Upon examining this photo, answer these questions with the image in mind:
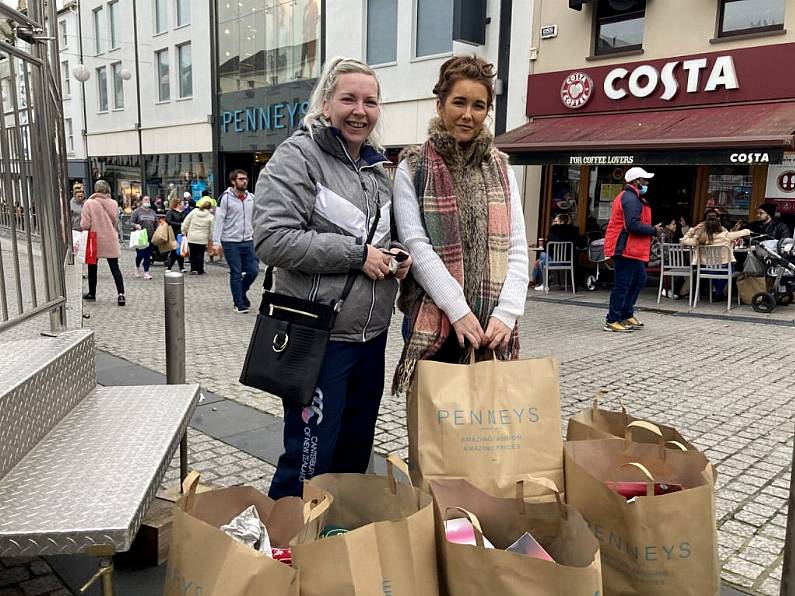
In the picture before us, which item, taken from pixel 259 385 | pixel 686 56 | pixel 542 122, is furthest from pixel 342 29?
pixel 259 385

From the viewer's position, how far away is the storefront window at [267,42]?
1827cm

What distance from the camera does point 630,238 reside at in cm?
743

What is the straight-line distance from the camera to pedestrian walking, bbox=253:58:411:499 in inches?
85.1

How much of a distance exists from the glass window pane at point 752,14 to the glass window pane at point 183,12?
18.3 m

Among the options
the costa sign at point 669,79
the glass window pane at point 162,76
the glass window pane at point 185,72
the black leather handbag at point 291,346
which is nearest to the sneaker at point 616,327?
the costa sign at point 669,79

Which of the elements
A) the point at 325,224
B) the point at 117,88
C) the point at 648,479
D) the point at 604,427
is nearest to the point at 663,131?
the point at 604,427

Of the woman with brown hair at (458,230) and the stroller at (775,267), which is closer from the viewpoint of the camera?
the woman with brown hair at (458,230)

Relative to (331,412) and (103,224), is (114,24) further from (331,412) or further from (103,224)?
(331,412)

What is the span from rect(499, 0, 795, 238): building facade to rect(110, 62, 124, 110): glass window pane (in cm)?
2086

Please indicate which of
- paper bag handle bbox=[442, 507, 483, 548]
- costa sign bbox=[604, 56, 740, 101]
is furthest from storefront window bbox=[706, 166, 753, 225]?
paper bag handle bbox=[442, 507, 483, 548]

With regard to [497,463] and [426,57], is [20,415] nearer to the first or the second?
[497,463]

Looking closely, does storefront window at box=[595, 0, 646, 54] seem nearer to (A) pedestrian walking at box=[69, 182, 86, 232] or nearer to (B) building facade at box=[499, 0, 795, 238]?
(B) building facade at box=[499, 0, 795, 238]

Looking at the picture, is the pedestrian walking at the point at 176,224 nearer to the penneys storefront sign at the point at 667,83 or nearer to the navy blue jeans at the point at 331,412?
the penneys storefront sign at the point at 667,83

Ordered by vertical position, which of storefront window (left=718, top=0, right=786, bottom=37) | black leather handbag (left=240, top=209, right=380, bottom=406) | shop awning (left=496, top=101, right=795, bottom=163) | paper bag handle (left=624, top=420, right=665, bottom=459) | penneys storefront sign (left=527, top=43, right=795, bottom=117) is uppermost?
storefront window (left=718, top=0, right=786, bottom=37)
